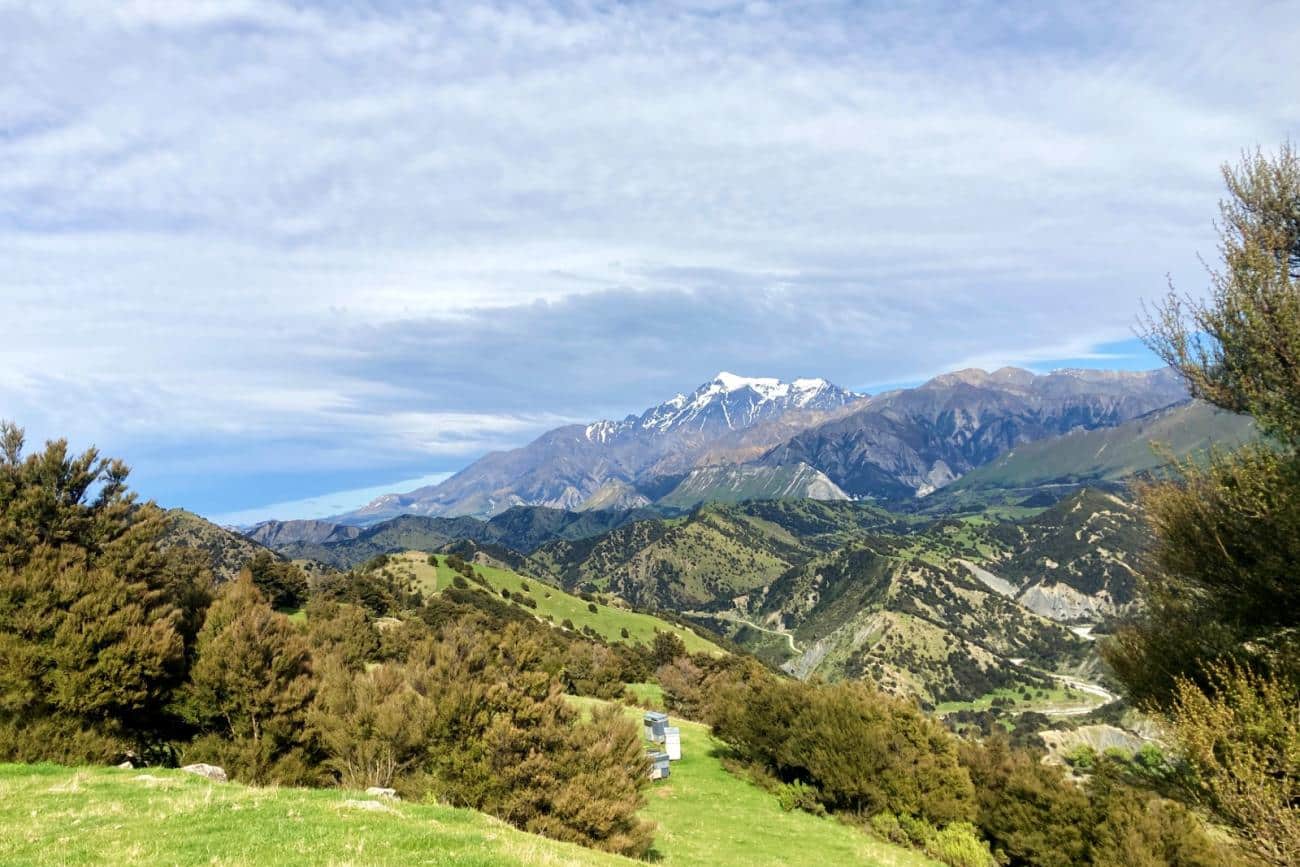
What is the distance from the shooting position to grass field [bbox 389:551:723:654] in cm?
14388

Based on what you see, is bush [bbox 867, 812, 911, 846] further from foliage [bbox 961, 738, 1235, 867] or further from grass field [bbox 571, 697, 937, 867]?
foliage [bbox 961, 738, 1235, 867]

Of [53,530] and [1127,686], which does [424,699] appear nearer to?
[53,530]

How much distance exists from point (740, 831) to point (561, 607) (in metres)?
131

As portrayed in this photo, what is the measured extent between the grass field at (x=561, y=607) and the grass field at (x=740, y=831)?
103 metres

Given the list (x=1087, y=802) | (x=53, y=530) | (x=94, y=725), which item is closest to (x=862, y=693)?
(x=1087, y=802)

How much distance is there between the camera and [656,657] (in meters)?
105

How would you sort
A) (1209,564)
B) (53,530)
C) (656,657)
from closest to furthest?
(1209,564)
(53,530)
(656,657)

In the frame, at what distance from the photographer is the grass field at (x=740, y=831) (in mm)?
25167

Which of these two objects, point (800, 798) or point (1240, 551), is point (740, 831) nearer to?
point (800, 798)

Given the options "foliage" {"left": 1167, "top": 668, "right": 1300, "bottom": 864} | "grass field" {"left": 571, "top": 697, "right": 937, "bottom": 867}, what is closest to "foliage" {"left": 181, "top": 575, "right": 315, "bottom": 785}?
"grass field" {"left": 571, "top": 697, "right": 937, "bottom": 867}

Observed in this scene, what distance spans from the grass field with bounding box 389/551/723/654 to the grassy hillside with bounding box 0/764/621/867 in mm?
124934

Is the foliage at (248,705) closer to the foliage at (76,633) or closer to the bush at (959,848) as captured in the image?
the foliage at (76,633)

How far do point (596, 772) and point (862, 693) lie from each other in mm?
23867

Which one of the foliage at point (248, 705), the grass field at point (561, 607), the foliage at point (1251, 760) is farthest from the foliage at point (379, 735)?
the grass field at point (561, 607)
